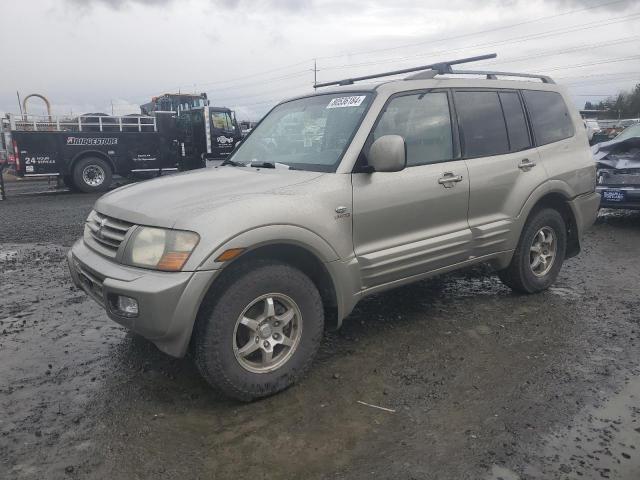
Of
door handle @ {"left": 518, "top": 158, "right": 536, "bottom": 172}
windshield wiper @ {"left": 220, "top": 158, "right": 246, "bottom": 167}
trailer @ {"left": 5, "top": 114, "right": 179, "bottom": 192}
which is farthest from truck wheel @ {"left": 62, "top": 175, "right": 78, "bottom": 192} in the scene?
door handle @ {"left": 518, "top": 158, "right": 536, "bottom": 172}

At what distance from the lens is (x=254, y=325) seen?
120 inches

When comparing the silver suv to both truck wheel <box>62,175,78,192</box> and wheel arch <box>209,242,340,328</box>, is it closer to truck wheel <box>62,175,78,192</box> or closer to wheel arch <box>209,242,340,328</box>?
wheel arch <box>209,242,340,328</box>

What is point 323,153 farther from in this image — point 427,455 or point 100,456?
point 100,456

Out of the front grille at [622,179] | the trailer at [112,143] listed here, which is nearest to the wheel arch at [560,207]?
the front grille at [622,179]

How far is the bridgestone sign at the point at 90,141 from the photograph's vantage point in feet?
46.3

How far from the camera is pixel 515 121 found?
460 centimetres

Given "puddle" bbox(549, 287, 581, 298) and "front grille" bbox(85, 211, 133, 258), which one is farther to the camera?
"puddle" bbox(549, 287, 581, 298)

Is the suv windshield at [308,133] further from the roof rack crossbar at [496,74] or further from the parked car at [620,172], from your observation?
the parked car at [620,172]

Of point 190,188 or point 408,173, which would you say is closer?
point 190,188

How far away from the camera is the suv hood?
2.96 meters

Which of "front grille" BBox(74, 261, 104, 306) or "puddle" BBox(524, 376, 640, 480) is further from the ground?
"front grille" BBox(74, 261, 104, 306)

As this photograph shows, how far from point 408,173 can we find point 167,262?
1.80 m

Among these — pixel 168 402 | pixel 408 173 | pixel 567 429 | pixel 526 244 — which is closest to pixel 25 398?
pixel 168 402

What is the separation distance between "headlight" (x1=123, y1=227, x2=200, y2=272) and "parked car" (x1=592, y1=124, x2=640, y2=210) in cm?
743
